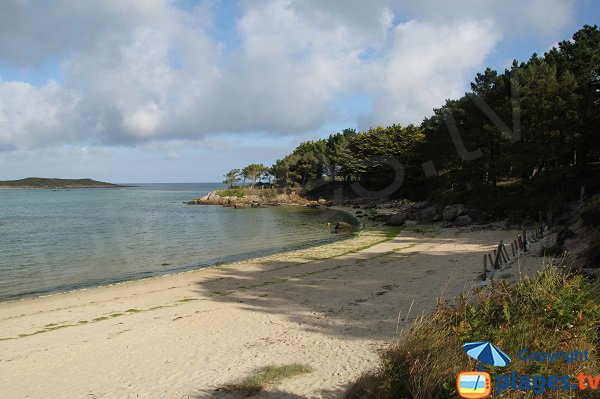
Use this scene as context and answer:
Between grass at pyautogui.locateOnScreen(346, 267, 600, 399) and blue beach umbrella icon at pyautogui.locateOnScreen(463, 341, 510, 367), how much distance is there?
78 centimetres

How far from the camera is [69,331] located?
45.0ft

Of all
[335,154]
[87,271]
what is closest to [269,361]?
[87,271]

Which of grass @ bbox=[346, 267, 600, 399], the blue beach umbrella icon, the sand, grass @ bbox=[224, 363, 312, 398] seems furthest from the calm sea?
the blue beach umbrella icon

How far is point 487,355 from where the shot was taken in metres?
4.43

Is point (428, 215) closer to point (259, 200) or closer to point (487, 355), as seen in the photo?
point (487, 355)

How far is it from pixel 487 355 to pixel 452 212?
43923mm

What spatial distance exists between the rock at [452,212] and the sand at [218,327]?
20978mm

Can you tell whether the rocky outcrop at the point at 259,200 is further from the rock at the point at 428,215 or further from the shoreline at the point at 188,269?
the shoreline at the point at 188,269

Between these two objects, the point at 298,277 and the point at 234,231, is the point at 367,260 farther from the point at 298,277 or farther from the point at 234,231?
the point at 234,231

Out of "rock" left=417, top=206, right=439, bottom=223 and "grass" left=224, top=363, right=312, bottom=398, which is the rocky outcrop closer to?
"rock" left=417, top=206, right=439, bottom=223

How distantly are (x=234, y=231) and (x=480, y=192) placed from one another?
2952cm

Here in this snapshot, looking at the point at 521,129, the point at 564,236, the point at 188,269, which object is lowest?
the point at 188,269

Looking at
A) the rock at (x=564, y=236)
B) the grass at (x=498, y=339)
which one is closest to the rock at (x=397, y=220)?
the rock at (x=564, y=236)

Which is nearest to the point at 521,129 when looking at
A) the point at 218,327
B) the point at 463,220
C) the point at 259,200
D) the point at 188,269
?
the point at 463,220
